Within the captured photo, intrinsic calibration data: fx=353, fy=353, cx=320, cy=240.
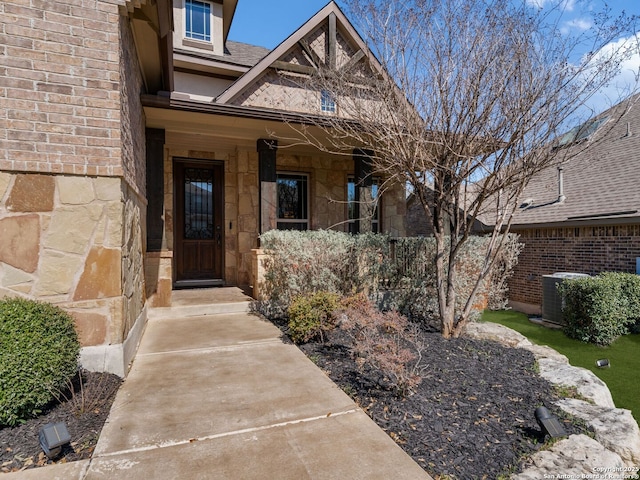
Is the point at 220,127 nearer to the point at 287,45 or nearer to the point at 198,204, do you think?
the point at 198,204

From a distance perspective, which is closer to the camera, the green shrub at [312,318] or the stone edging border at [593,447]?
the stone edging border at [593,447]

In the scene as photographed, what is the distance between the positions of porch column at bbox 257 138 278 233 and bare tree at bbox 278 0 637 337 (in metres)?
2.78

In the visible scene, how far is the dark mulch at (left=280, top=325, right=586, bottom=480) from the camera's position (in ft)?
7.45

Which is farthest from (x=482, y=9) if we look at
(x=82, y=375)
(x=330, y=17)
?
(x=82, y=375)

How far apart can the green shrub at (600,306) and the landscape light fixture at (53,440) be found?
7.29 metres

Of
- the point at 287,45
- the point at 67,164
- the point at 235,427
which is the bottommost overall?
the point at 235,427

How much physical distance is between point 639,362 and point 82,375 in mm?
6989

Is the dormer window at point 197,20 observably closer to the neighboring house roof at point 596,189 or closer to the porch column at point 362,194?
the porch column at point 362,194

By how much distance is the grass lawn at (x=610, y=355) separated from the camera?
12.9ft

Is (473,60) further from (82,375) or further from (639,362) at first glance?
(82,375)

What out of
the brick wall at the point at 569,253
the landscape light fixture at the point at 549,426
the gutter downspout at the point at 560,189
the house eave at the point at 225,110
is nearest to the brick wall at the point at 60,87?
the house eave at the point at 225,110

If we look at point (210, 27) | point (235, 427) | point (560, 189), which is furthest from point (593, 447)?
point (210, 27)

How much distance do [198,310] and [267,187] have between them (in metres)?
2.58

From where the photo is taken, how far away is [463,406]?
286 centimetres
